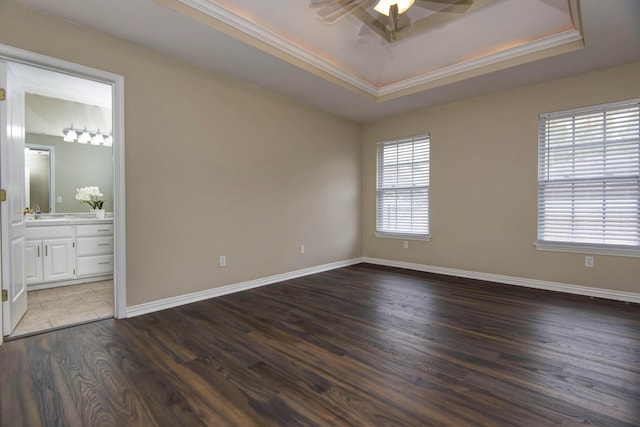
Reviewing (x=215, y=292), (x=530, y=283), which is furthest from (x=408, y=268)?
(x=215, y=292)

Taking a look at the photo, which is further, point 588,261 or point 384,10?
point 588,261

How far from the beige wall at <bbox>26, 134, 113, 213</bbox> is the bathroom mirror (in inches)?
2.2

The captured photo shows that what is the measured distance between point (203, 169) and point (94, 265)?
2328mm

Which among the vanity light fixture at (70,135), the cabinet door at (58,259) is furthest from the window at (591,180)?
the vanity light fixture at (70,135)

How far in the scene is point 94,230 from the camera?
426 centimetres

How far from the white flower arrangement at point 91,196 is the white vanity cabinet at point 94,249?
59 cm

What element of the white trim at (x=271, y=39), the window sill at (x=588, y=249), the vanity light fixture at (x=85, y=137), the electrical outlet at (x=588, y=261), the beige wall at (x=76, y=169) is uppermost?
the white trim at (x=271, y=39)

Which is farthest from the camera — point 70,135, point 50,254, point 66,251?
point 70,135

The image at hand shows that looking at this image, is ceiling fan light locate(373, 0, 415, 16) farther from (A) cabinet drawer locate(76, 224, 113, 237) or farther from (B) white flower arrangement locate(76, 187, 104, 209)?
(B) white flower arrangement locate(76, 187, 104, 209)

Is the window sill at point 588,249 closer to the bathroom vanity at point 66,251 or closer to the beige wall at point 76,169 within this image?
the bathroom vanity at point 66,251

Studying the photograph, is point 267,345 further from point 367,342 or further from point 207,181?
point 207,181

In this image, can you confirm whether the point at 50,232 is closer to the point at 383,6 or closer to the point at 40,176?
the point at 40,176

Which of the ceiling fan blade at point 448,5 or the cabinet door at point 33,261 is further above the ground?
the ceiling fan blade at point 448,5

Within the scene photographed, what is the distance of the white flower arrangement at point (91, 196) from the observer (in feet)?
15.1
